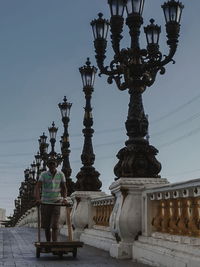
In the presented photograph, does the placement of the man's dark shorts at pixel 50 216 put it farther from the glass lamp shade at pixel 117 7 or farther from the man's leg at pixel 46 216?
the glass lamp shade at pixel 117 7

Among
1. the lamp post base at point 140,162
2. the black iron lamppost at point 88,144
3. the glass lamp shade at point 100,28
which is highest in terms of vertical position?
the glass lamp shade at point 100,28

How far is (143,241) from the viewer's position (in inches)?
365

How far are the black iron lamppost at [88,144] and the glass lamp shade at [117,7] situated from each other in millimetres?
4901

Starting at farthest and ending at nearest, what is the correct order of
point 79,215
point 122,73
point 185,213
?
point 79,215
point 122,73
point 185,213

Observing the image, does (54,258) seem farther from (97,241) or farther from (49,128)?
(49,128)

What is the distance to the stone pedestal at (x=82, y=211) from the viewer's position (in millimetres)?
15961

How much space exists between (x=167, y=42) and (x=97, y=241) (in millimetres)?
5129

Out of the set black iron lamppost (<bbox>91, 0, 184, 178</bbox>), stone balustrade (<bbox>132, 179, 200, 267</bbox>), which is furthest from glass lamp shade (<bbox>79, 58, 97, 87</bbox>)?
stone balustrade (<bbox>132, 179, 200, 267</bbox>)

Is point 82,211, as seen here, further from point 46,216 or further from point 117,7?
point 117,7

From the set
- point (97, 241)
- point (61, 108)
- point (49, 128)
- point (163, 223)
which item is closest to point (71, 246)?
point (163, 223)

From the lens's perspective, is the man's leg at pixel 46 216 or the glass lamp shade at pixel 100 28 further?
the glass lamp shade at pixel 100 28

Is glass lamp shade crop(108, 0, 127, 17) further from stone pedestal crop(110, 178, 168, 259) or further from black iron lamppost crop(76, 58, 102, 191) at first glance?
black iron lamppost crop(76, 58, 102, 191)

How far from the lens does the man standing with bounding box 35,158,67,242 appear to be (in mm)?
10750

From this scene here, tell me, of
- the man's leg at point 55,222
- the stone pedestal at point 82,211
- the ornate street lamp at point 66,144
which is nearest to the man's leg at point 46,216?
the man's leg at point 55,222
